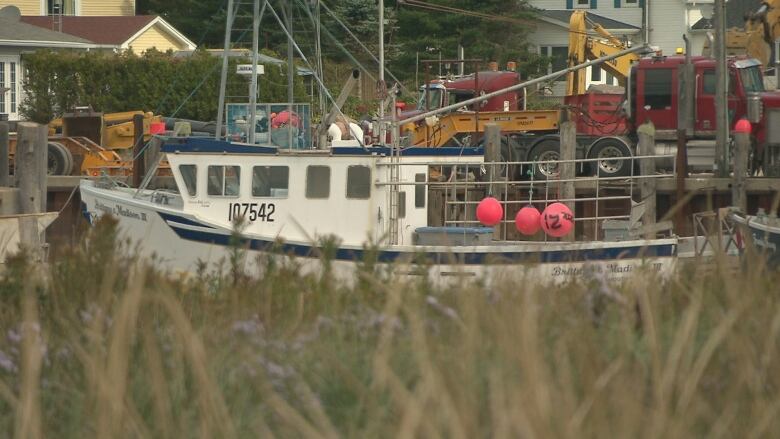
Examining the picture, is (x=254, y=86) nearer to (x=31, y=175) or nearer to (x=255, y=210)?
(x=255, y=210)

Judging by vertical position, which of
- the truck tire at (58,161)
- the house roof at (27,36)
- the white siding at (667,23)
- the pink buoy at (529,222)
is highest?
the white siding at (667,23)

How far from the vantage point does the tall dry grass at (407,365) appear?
4.38 meters

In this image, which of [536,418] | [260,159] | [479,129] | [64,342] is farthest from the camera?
[479,129]

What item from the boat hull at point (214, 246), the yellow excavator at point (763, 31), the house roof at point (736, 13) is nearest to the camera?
the boat hull at point (214, 246)

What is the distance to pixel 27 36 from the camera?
44.4 meters

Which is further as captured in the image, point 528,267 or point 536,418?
point 528,267

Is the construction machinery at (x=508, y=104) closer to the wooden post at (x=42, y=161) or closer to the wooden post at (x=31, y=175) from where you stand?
the wooden post at (x=42, y=161)

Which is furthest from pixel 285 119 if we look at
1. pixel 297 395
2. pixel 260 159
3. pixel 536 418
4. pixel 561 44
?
pixel 561 44

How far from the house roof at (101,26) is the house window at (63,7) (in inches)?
102

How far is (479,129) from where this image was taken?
88.0ft

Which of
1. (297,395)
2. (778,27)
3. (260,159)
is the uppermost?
(778,27)

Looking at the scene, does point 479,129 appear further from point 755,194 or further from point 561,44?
point 561,44

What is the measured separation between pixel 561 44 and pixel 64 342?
1993 inches

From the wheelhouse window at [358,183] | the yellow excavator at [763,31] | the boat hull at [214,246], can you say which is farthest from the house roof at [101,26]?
the wheelhouse window at [358,183]
